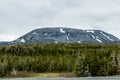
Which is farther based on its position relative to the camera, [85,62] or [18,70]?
[18,70]

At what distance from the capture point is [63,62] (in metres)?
140

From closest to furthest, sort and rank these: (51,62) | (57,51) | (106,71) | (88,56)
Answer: (106,71) < (88,56) < (51,62) < (57,51)

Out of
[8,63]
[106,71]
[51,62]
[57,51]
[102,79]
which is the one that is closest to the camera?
[102,79]

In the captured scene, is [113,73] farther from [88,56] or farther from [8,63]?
[8,63]

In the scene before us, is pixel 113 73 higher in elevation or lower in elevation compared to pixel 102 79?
lower

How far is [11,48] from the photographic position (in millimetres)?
198500

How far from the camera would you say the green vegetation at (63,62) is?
100062 mm

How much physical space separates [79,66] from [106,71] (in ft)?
19.5

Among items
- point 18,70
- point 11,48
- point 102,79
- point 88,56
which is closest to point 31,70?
point 18,70

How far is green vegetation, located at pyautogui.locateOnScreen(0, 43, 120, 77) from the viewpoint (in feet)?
328

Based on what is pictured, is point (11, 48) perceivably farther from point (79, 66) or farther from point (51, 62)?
point (79, 66)

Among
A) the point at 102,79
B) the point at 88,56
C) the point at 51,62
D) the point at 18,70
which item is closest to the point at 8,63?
the point at 18,70

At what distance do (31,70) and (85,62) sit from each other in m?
43.4

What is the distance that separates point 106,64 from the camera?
10231 cm
